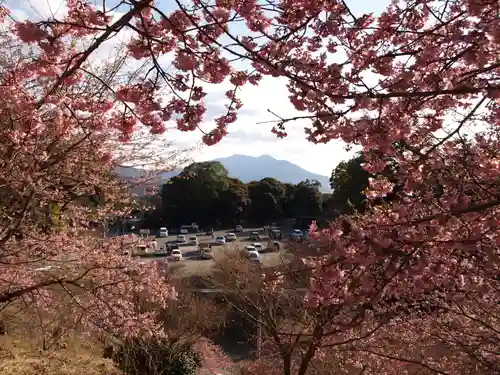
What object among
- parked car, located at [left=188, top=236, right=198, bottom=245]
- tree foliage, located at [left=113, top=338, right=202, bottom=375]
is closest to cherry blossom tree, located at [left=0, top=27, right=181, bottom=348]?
tree foliage, located at [left=113, top=338, right=202, bottom=375]

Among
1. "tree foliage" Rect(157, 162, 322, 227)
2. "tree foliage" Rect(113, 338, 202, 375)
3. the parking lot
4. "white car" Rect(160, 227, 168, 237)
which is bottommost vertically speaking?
"tree foliage" Rect(113, 338, 202, 375)

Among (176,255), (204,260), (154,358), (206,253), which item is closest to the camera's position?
(154,358)

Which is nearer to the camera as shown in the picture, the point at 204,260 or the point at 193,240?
the point at 204,260

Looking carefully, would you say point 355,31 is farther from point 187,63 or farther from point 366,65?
point 187,63

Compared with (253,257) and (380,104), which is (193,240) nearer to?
(253,257)

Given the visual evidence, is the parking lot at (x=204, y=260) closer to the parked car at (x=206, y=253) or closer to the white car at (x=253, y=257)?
the parked car at (x=206, y=253)

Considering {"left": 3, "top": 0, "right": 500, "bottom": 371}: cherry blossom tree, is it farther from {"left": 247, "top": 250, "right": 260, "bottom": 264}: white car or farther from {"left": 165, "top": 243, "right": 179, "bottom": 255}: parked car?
{"left": 165, "top": 243, "right": 179, "bottom": 255}: parked car

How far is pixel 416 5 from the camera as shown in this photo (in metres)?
2.45

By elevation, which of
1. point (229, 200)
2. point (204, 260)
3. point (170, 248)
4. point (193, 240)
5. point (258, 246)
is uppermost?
point (229, 200)

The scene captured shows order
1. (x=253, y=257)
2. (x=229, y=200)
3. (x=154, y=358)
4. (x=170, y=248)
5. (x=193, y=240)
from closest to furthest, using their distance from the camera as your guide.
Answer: (x=154, y=358)
(x=253, y=257)
(x=170, y=248)
(x=193, y=240)
(x=229, y=200)

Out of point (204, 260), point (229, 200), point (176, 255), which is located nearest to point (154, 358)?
point (176, 255)

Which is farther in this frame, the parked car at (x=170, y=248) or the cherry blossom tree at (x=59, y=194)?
the parked car at (x=170, y=248)

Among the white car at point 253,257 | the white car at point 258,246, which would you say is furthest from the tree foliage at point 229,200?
the white car at point 253,257

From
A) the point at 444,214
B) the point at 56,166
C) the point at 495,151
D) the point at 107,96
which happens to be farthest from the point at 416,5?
the point at 56,166
